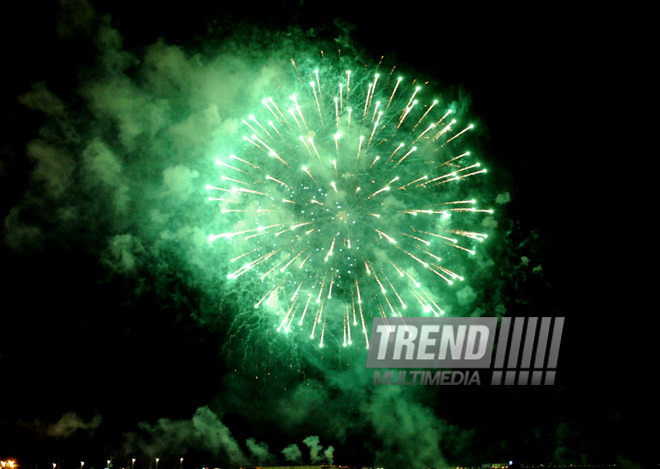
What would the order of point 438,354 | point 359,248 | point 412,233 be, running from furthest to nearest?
1. point 412,233
2. point 359,248
3. point 438,354

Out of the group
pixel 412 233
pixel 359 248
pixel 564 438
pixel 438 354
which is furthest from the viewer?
pixel 564 438

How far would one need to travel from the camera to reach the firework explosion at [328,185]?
19.8m

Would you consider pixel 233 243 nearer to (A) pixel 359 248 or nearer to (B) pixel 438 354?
(A) pixel 359 248

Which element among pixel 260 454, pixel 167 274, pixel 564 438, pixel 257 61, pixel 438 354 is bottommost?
pixel 260 454

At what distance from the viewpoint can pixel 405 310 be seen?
78.5 feet

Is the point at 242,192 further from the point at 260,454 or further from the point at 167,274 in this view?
the point at 260,454

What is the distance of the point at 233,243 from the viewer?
69.8ft

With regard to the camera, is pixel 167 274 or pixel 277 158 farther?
pixel 167 274

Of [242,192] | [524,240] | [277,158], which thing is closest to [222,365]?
[242,192]

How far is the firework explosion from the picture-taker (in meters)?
19.8

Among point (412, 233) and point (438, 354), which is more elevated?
point (412, 233)

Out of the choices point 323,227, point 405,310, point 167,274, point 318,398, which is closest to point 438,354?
point 405,310

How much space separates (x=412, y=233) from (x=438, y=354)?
19.9ft

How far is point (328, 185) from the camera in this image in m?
20.1
